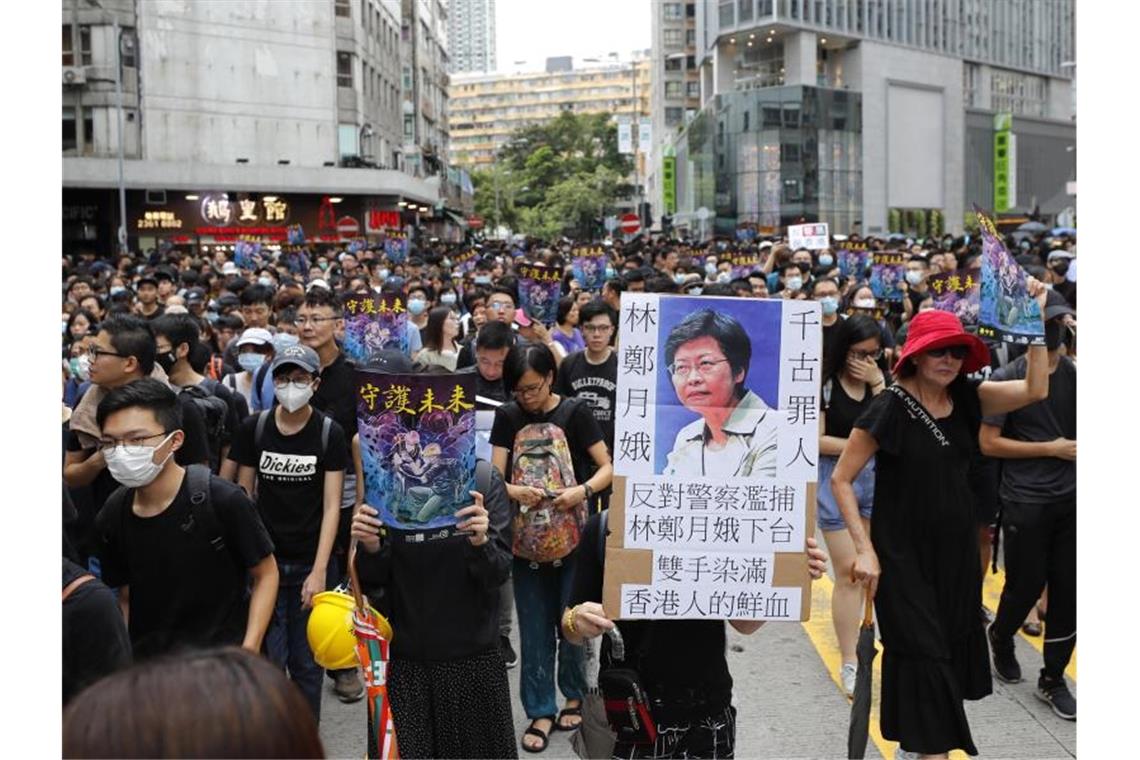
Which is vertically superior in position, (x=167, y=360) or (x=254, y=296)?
(x=254, y=296)

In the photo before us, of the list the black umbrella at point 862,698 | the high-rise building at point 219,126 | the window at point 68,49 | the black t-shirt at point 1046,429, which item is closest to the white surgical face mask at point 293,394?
the black umbrella at point 862,698

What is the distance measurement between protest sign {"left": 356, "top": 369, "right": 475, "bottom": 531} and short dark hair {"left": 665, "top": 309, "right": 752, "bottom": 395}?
80cm

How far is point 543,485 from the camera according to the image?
18.6 ft

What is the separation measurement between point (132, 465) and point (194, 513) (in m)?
0.27

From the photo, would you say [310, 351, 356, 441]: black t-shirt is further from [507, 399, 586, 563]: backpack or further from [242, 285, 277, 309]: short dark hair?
[242, 285, 277, 309]: short dark hair

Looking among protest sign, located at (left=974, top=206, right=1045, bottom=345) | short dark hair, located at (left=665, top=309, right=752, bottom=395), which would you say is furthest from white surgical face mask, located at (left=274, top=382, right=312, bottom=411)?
protest sign, located at (left=974, top=206, right=1045, bottom=345)

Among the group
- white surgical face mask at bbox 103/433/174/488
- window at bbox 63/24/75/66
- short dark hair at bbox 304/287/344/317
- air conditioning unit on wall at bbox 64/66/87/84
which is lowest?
white surgical face mask at bbox 103/433/174/488

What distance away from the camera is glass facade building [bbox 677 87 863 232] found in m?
57.8

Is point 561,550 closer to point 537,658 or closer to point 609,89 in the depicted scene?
point 537,658

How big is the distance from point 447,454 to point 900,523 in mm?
1657

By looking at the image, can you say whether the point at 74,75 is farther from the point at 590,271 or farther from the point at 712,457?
the point at 712,457

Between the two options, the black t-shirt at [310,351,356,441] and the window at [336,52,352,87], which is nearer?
the black t-shirt at [310,351,356,441]

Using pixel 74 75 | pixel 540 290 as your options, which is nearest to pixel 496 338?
pixel 540 290

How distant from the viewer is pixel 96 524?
174 inches
